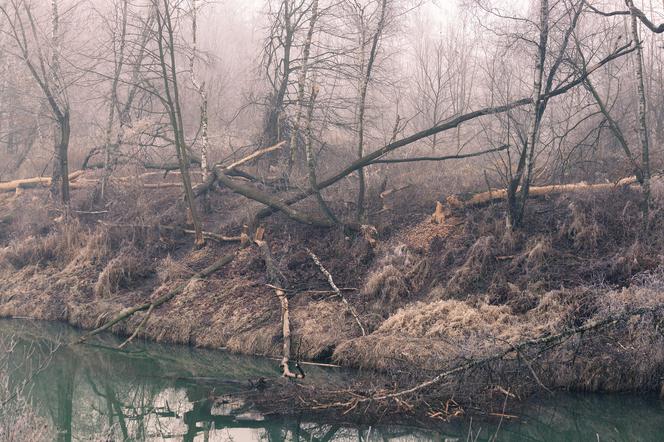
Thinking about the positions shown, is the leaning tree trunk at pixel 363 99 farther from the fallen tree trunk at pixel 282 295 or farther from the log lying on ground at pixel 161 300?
the log lying on ground at pixel 161 300

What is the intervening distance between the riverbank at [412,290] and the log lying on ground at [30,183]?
390cm

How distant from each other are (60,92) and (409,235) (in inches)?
482

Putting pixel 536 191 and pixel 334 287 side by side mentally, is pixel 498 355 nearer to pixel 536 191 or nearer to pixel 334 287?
pixel 334 287

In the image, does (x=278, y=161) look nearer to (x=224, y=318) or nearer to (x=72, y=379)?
(x=224, y=318)

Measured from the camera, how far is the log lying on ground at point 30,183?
991 inches

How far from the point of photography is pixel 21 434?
25.6 feet

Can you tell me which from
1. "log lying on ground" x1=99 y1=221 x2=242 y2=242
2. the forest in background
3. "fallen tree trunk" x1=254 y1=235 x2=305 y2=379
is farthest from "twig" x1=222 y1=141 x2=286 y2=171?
"fallen tree trunk" x1=254 y1=235 x2=305 y2=379

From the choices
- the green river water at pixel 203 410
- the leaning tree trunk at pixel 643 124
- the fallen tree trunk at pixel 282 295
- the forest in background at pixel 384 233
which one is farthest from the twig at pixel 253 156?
the leaning tree trunk at pixel 643 124

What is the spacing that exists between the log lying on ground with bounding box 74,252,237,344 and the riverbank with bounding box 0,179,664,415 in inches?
7.5

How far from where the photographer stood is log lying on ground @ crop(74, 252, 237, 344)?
51.8 feet

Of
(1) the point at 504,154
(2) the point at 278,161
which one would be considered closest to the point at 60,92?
(2) the point at 278,161

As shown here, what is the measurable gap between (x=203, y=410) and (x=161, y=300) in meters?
5.25

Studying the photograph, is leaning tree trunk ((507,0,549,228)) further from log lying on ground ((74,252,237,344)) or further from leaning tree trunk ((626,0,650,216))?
log lying on ground ((74,252,237,344))

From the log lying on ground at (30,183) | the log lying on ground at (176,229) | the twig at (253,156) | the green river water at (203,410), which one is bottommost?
the green river water at (203,410)
